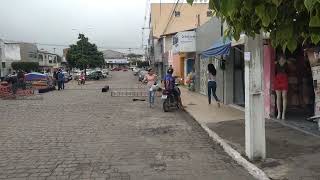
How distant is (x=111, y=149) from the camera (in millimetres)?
10648

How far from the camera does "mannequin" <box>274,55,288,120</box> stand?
546 inches

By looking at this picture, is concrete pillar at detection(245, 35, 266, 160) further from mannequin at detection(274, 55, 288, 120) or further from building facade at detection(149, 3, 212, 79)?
building facade at detection(149, 3, 212, 79)

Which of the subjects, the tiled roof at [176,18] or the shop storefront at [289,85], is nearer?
the shop storefront at [289,85]

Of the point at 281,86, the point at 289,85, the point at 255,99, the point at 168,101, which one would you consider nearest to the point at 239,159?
the point at 255,99

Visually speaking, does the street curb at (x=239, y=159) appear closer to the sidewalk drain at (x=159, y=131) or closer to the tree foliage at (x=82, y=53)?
the sidewalk drain at (x=159, y=131)

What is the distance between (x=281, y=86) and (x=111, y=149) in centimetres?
557

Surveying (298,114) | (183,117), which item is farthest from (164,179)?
(183,117)

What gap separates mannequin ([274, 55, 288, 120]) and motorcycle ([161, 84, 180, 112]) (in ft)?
19.1

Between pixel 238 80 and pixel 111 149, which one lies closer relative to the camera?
pixel 111 149

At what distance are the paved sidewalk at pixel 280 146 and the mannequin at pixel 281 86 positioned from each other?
1.87ft

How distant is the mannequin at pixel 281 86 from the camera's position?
1387 centimetres

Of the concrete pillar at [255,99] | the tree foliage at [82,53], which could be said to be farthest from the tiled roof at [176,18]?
the concrete pillar at [255,99]

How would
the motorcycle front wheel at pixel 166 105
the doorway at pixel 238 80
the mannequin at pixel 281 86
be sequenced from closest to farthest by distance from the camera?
the mannequin at pixel 281 86, the motorcycle front wheel at pixel 166 105, the doorway at pixel 238 80

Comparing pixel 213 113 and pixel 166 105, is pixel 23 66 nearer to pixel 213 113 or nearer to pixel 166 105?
pixel 166 105
